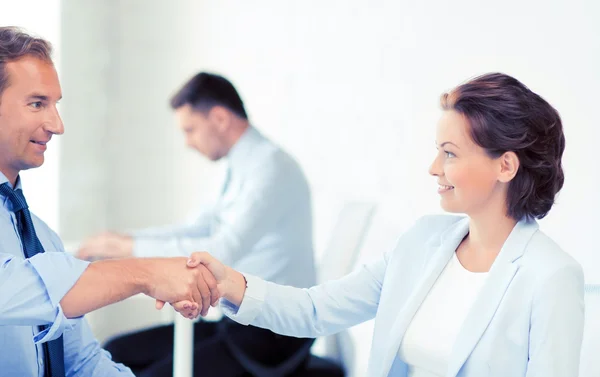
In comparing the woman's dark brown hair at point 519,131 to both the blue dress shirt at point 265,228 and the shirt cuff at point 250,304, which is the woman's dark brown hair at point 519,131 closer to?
the shirt cuff at point 250,304

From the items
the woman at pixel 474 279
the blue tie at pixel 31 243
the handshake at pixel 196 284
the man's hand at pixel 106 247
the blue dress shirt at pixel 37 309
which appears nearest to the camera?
the blue dress shirt at pixel 37 309

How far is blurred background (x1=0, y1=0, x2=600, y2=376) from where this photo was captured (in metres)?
2.24

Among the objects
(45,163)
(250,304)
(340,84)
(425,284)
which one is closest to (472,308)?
(425,284)

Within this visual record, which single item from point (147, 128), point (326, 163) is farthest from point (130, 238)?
→ point (147, 128)

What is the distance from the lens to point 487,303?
150 centimetres

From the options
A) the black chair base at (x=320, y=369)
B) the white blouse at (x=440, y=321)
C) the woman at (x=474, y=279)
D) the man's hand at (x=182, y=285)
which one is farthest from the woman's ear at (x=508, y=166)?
the black chair base at (x=320, y=369)

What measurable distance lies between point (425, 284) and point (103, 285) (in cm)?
67

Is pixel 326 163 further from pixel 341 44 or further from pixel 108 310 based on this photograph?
pixel 108 310

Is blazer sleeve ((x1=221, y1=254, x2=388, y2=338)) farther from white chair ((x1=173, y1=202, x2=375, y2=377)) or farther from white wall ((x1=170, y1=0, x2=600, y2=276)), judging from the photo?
white chair ((x1=173, y1=202, x2=375, y2=377))

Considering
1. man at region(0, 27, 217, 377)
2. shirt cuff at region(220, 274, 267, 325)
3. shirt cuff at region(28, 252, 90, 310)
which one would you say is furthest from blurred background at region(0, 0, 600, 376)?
shirt cuff at region(28, 252, 90, 310)

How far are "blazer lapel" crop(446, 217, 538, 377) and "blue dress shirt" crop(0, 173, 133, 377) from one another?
732mm

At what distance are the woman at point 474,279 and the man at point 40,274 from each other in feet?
0.64

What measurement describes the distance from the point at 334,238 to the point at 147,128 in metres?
1.96

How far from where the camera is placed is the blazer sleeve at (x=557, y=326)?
1.38 m
